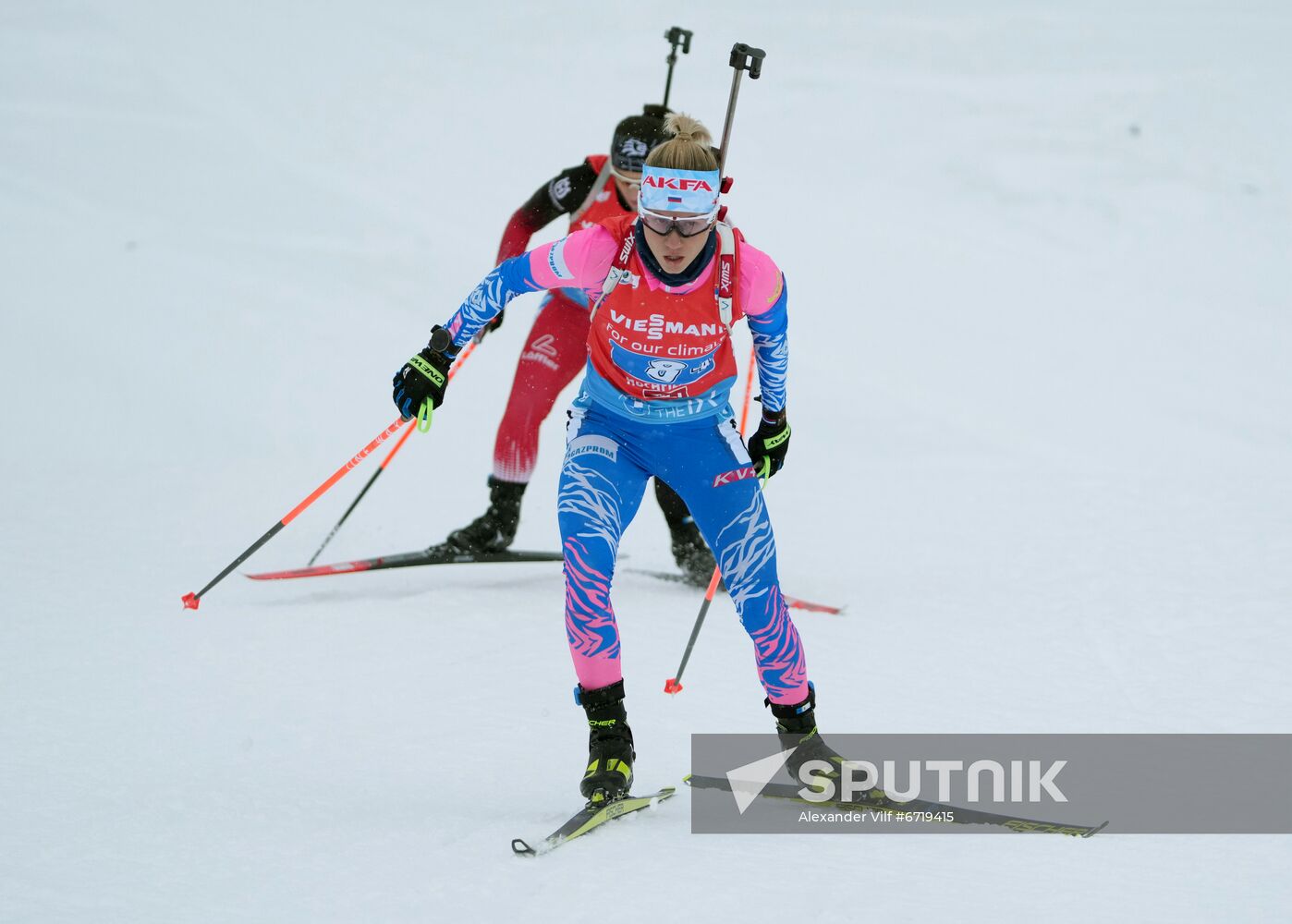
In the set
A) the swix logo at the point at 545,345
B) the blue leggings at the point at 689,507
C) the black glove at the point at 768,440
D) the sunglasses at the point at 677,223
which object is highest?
the sunglasses at the point at 677,223

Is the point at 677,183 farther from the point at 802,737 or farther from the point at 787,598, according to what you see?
the point at 787,598

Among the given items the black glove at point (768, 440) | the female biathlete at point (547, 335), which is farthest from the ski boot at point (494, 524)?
the black glove at point (768, 440)

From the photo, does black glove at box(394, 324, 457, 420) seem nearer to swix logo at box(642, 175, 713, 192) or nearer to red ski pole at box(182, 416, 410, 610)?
red ski pole at box(182, 416, 410, 610)

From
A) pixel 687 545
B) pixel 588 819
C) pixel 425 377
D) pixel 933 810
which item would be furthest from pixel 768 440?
pixel 687 545

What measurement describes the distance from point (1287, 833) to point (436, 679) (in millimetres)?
2982

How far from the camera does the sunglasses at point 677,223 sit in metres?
3.73

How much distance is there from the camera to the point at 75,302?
437 inches

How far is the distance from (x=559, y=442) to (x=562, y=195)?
3886 millimetres

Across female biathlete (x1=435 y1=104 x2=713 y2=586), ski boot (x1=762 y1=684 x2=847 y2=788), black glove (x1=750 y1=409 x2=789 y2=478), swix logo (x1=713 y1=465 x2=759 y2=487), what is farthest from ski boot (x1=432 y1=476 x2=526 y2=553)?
ski boot (x1=762 y1=684 x2=847 y2=788)

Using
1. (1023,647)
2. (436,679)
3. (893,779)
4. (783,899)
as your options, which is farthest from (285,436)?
(783,899)

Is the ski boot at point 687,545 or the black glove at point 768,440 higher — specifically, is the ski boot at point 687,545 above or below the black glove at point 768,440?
below

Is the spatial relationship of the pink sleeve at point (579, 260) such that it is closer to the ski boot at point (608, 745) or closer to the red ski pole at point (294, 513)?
the red ski pole at point (294, 513)

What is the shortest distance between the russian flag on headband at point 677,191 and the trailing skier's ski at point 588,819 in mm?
1648

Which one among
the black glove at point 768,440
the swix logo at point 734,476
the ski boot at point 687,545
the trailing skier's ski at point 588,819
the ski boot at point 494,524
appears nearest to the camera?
the trailing skier's ski at point 588,819
